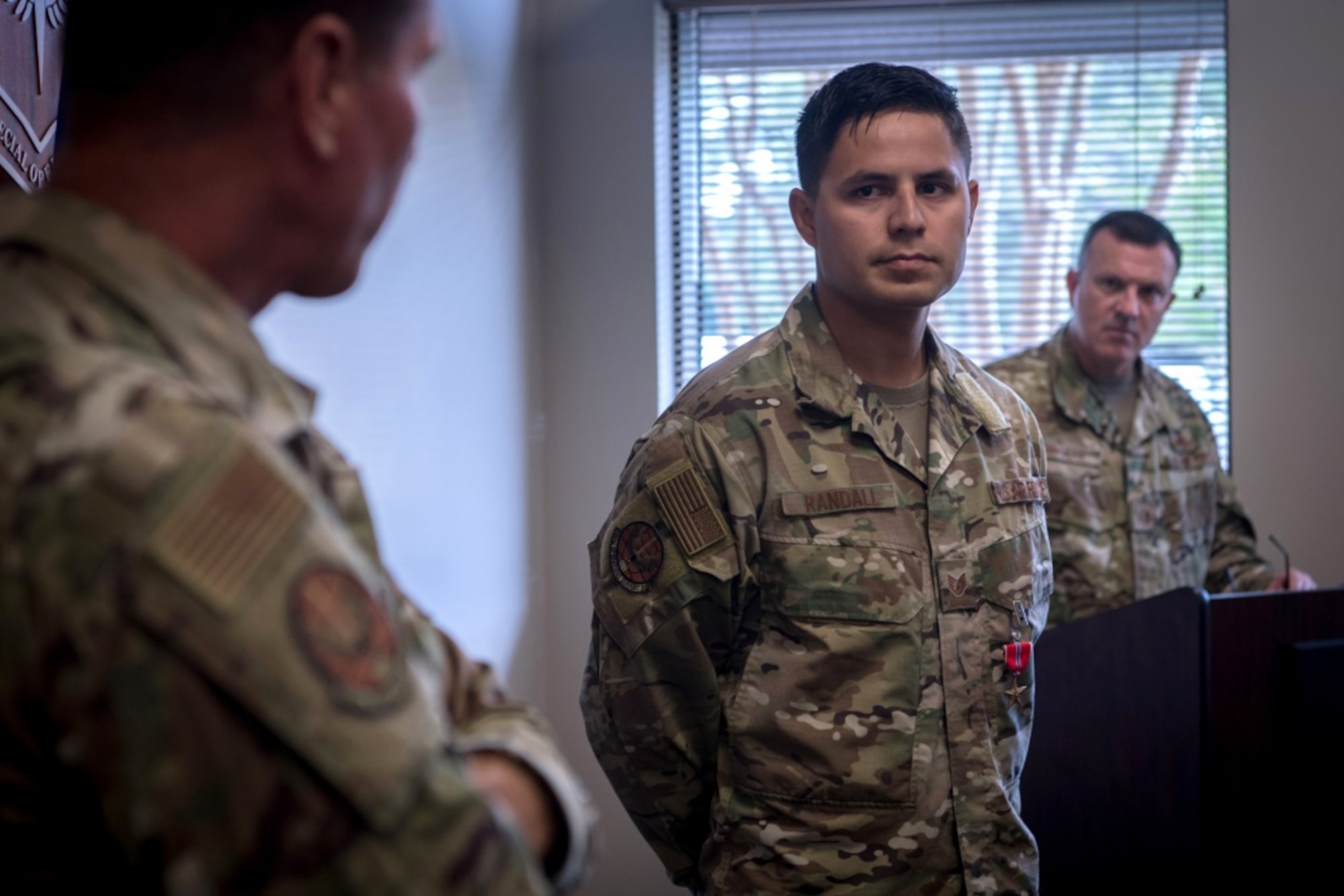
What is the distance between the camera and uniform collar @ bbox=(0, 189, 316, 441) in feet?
1.96

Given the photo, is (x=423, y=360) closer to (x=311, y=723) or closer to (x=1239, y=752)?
(x=1239, y=752)

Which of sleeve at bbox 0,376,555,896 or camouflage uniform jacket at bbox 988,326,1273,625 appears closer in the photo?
sleeve at bbox 0,376,555,896

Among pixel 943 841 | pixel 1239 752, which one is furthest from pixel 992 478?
pixel 1239 752

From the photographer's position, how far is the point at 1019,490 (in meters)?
1.73

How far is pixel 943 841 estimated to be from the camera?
158 centimetres

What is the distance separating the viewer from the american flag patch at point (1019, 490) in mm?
1706

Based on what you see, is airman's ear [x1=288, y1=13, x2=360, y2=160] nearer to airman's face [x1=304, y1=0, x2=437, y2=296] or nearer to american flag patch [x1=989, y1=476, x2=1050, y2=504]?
airman's face [x1=304, y1=0, x2=437, y2=296]

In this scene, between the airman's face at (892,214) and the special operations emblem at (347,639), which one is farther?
the airman's face at (892,214)

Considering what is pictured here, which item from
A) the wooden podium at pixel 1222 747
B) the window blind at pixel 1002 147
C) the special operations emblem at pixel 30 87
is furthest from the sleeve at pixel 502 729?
the window blind at pixel 1002 147

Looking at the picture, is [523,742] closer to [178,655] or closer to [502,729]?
[502,729]

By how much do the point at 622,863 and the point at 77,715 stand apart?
9.95 feet

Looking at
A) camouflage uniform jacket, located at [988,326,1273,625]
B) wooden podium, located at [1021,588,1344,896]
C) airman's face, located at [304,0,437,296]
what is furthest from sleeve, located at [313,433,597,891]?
camouflage uniform jacket, located at [988,326,1273,625]

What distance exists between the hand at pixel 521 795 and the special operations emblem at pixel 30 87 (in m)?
0.77

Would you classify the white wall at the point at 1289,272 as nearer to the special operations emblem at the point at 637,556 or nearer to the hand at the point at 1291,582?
the hand at the point at 1291,582
